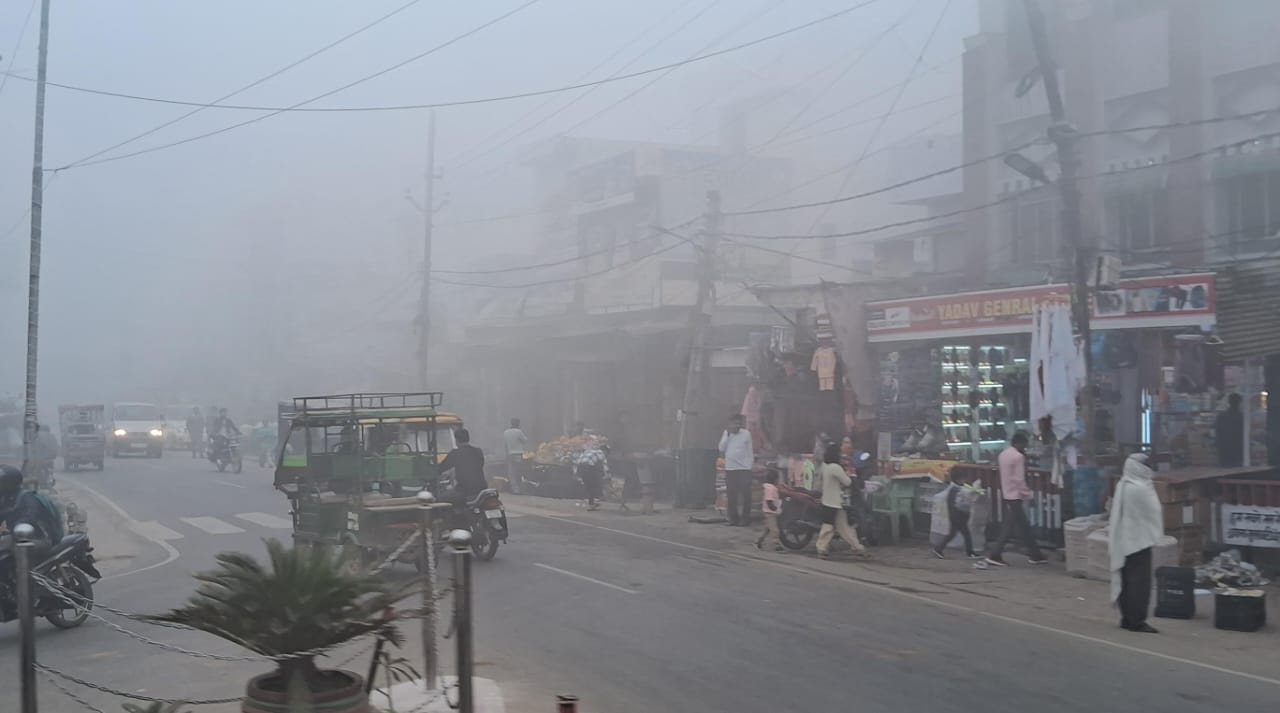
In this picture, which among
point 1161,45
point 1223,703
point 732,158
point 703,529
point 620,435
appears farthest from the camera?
point 732,158

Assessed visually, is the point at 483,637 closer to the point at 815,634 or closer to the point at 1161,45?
the point at 815,634

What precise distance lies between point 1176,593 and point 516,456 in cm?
1579

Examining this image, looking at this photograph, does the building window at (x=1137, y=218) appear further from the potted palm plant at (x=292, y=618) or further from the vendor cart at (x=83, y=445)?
the vendor cart at (x=83, y=445)

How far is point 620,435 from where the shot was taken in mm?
26812

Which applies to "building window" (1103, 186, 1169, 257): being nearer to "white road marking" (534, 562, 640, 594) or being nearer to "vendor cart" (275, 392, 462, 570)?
"white road marking" (534, 562, 640, 594)

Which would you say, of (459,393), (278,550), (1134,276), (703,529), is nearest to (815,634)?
(278,550)

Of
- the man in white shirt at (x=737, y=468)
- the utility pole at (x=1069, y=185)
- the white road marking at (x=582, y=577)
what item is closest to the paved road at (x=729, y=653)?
the white road marking at (x=582, y=577)

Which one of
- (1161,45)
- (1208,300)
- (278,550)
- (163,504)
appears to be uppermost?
(1161,45)

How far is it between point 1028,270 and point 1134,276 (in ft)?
18.3

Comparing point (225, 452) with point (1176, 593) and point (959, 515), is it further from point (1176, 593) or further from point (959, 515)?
point (1176, 593)

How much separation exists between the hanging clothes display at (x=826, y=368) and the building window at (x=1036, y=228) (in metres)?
8.28

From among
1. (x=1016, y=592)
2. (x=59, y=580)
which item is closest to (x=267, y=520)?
(x=59, y=580)

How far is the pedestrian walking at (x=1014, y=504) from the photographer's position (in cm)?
1277

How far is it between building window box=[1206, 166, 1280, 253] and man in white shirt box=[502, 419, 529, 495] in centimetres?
1423
